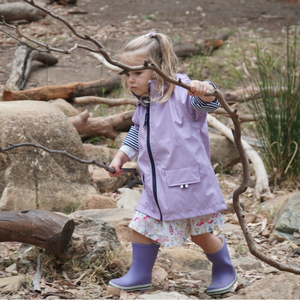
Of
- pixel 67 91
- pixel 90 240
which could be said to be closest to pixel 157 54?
pixel 90 240

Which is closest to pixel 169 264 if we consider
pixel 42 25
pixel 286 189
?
pixel 286 189

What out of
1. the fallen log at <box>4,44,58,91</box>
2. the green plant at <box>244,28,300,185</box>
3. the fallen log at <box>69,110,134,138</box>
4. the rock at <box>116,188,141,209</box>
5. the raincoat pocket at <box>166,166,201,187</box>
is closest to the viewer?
the raincoat pocket at <box>166,166,201,187</box>

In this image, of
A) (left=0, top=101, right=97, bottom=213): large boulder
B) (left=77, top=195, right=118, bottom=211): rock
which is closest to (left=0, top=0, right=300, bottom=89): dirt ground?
(left=0, top=101, right=97, bottom=213): large boulder

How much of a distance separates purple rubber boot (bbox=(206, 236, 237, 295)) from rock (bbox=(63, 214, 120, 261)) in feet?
2.06

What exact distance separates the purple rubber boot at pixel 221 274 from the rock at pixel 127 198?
5.69ft

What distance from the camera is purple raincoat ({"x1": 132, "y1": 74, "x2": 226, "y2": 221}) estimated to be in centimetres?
236

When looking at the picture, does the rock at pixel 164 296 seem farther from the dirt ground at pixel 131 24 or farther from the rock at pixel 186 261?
the dirt ground at pixel 131 24

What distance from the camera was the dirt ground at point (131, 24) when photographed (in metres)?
7.69

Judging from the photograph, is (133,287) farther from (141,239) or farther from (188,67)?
(188,67)

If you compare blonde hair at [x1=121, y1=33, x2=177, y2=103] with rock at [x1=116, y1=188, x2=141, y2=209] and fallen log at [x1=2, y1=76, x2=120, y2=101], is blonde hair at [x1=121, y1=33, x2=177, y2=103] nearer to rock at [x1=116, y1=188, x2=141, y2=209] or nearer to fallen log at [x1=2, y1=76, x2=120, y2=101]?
rock at [x1=116, y1=188, x2=141, y2=209]

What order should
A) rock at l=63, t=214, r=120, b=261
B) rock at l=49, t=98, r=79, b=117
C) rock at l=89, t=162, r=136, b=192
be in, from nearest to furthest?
rock at l=63, t=214, r=120, b=261, rock at l=89, t=162, r=136, b=192, rock at l=49, t=98, r=79, b=117

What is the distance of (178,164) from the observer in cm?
237

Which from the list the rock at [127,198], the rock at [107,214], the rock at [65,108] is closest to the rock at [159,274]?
the rock at [107,214]

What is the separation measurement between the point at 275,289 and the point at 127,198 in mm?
2337
